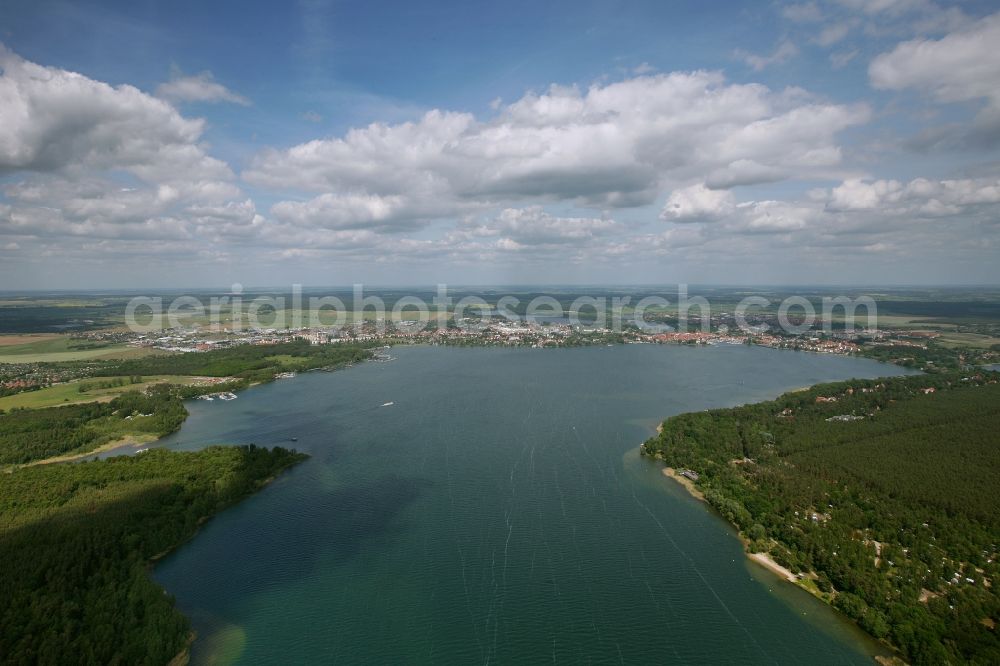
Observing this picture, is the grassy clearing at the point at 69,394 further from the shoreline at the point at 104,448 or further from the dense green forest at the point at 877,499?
the dense green forest at the point at 877,499

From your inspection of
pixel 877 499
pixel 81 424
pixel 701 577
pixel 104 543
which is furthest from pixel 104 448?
pixel 877 499

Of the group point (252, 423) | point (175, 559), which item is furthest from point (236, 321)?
point (175, 559)

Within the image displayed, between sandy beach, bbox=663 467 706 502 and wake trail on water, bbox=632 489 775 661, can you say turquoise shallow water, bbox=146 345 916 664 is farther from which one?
sandy beach, bbox=663 467 706 502

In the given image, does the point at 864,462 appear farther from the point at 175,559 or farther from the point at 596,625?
the point at 175,559

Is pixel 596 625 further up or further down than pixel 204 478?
further down

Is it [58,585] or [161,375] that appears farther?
[161,375]

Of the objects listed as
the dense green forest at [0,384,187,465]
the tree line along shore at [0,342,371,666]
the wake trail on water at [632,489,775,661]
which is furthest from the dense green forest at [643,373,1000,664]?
the dense green forest at [0,384,187,465]

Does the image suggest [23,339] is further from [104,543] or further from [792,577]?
[792,577]
